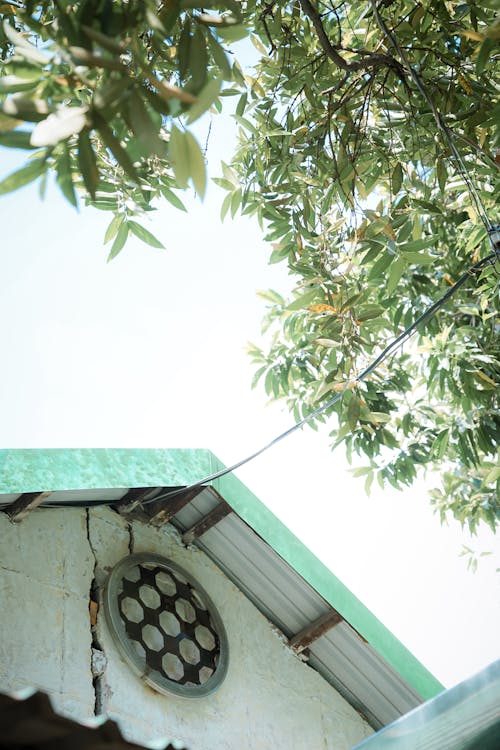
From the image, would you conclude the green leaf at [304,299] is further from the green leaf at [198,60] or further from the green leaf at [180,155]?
the green leaf at [180,155]

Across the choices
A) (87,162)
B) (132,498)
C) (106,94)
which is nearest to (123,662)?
(132,498)

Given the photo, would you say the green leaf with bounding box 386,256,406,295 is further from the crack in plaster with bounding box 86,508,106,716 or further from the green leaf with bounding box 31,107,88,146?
the crack in plaster with bounding box 86,508,106,716

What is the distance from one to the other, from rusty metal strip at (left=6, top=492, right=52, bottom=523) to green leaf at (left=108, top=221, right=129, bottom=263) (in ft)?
3.79

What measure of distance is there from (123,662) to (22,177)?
94.3 inches

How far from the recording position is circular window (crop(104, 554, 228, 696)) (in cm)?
318

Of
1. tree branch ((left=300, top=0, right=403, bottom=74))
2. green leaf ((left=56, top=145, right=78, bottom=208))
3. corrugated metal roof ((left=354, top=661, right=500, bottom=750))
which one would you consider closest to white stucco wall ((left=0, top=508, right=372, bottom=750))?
corrugated metal roof ((left=354, top=661, right=500, bottom=750))

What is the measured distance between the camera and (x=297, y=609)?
3891 mm

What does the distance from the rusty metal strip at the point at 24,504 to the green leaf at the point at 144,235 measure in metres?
1.21

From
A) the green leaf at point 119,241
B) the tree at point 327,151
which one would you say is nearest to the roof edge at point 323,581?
the tree at point 327,151

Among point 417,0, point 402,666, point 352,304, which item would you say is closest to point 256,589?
point 402,666

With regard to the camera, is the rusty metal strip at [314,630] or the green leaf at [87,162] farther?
the rusty metal strip at [314,630]

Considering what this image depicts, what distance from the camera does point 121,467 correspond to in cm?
317

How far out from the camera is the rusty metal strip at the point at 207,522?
143 inches

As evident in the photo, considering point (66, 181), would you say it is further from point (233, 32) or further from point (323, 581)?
point (323, 581)
